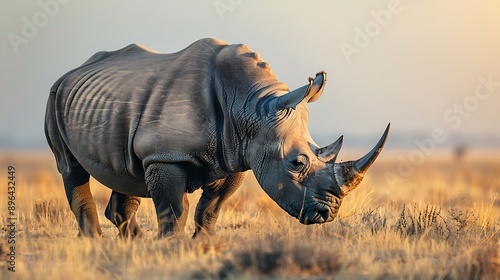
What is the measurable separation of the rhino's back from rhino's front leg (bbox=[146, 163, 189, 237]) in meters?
0.15

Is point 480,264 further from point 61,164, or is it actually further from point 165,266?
point 61,164

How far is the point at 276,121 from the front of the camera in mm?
9336

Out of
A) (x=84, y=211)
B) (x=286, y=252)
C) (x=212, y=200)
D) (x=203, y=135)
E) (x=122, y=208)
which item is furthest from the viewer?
(x=122, y=208)

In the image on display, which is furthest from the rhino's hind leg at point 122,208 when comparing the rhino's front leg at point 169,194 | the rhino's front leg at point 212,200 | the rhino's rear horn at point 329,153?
the rhino's rear horn at point 329,153

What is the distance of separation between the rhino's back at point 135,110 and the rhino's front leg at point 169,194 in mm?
153

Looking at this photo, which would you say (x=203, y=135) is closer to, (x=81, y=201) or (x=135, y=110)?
(x=135, y=110)

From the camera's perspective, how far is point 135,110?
10.1m

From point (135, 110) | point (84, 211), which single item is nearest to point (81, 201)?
point (84, 211)

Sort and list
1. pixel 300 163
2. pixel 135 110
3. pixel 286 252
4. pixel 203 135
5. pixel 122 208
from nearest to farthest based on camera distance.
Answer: pixel 286 252 < pixel 300 163 < pixel 203 135 < pixel 135 110 < pixel 122 208

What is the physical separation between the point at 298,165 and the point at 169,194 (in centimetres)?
144

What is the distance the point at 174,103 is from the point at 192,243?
163cm

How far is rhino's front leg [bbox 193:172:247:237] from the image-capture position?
1058cm

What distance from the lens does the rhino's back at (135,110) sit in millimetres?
9719

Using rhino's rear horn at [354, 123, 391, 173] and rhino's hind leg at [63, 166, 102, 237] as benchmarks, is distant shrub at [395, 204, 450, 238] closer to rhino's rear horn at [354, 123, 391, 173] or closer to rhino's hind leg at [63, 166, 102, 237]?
rhino's rear horn at [354, 123, 391, 173]
